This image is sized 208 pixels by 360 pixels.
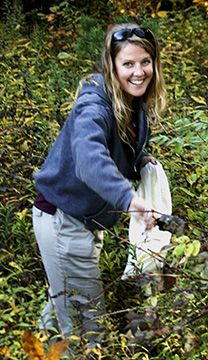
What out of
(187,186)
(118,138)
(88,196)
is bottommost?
(187,186)

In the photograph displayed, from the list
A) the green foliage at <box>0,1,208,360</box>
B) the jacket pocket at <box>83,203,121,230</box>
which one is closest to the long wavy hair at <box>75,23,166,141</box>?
the green foliage at <box>0,1,208,360</box>

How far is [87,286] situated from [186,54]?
452 centimetres

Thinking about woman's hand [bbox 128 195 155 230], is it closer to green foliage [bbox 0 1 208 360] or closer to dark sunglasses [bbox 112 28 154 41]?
green foliage [bbox 0 1 208 360]

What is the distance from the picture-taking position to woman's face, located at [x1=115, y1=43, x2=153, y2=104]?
250 cm

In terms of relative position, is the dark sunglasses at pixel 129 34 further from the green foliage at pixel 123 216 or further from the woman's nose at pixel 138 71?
the green foliage at pixel 123 216

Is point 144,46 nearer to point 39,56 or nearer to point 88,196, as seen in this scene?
point 88,196

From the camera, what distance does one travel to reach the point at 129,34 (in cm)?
250

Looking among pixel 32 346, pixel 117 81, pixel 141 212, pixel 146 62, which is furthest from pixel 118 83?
pixel 32 346

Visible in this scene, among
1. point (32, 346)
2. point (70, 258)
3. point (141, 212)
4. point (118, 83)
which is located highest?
point (118, 83)

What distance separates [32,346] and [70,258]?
792 mm

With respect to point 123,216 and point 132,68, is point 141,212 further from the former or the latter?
point 123,216

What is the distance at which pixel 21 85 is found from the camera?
5281 millimetres

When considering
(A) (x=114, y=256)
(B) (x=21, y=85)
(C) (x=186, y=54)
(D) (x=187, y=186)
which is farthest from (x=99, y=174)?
(C) (x=186, y=54)

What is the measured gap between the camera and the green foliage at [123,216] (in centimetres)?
213
